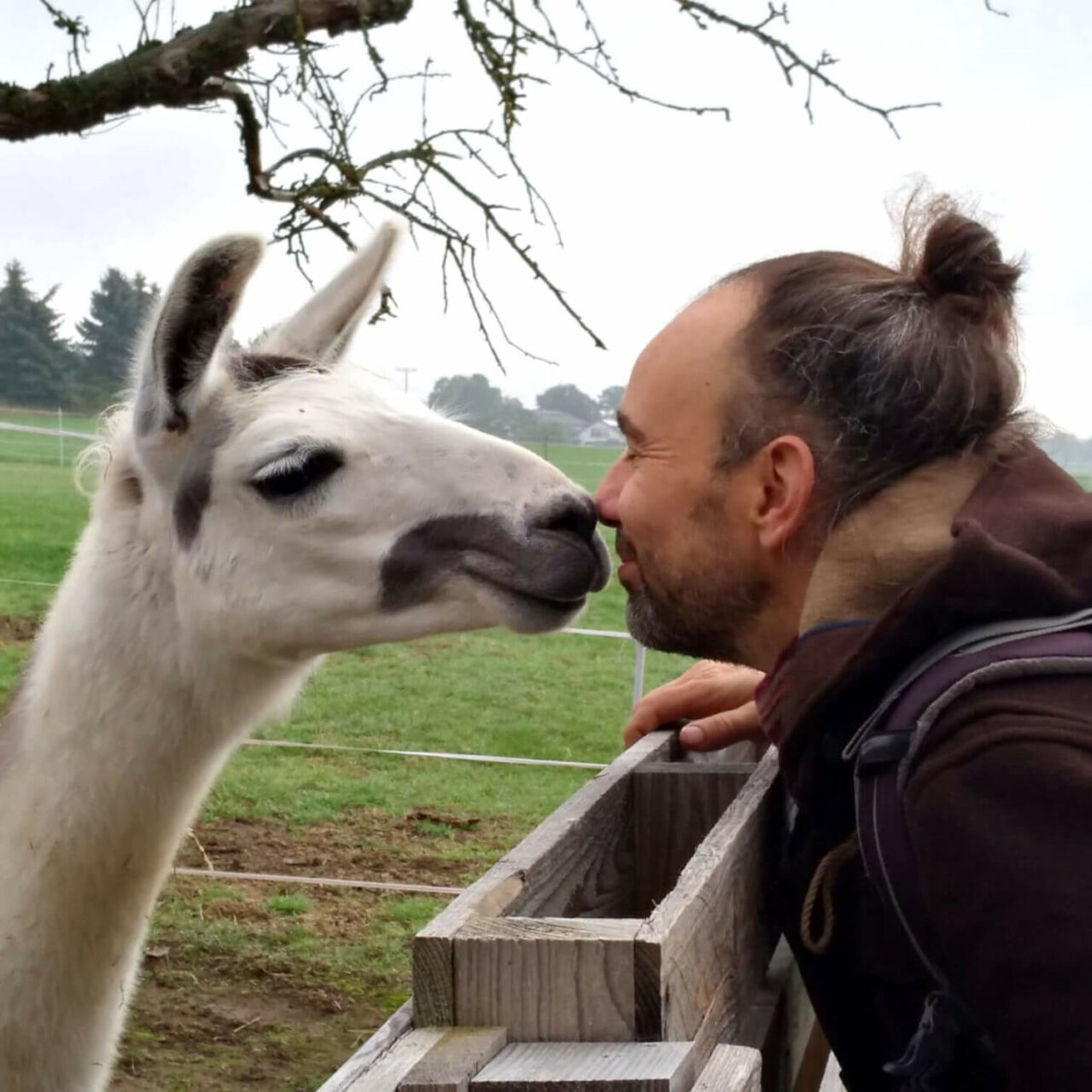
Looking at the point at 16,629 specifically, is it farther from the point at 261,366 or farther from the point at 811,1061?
the point at 811,1061

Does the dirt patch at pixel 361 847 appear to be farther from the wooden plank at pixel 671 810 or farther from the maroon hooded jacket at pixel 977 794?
the maroon hooded jacket at pixel 977 794

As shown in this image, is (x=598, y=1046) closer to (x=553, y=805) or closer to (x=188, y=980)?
(x=188, y=980)

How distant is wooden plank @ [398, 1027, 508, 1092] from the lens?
1.01 metres

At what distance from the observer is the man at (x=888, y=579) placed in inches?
42.1

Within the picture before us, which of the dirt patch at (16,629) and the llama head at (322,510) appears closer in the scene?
the llama head at (322,510)

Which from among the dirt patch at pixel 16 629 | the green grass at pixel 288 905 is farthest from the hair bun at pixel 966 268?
the dirt patch at pixel 16 629

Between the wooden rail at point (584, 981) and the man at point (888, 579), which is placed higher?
the man at point (888, 579)

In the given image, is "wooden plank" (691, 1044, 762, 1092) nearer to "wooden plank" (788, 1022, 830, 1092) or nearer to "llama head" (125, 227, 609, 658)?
"llama head" (125, 227, 609, 658)

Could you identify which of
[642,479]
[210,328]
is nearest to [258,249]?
[210,328]

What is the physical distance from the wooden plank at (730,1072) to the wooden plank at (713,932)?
5 centimetres

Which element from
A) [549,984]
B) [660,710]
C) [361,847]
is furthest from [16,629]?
[549,984]

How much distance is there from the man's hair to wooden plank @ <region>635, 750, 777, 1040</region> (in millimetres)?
440

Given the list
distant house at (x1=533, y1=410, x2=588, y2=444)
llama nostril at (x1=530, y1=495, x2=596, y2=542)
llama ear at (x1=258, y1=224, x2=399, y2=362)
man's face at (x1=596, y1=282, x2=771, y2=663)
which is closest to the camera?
man's face at (x1=596, y1=282, x2=771, y2=663)

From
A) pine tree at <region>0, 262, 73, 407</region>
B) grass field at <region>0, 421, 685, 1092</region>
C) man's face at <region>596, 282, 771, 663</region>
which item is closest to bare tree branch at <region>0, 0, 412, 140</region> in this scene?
grass field at <region>0, 421, 685, 1092</region>
